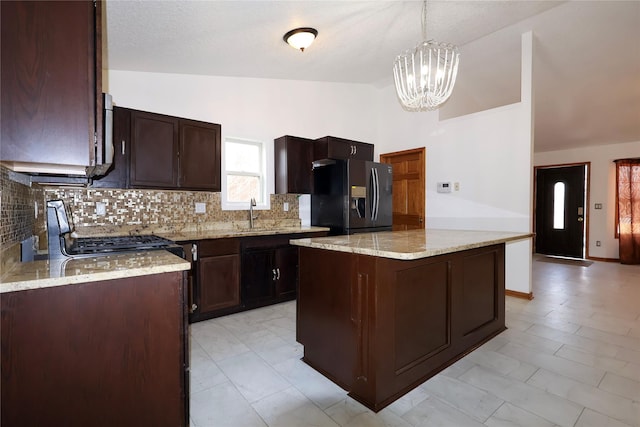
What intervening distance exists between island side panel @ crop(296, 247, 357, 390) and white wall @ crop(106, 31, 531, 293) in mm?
2279

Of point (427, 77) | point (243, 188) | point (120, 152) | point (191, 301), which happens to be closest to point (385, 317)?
point (191, 301)

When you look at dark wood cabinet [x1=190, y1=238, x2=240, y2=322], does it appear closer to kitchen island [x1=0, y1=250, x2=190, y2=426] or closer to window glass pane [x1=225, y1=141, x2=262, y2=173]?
window glass pane [x1=225, y1=141, x2=262, y2=173]

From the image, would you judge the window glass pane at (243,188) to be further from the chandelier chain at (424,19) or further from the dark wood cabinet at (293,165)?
the chandelier chain at (424,19)

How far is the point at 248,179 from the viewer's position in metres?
4.14

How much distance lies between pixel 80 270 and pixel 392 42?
12.1 ft

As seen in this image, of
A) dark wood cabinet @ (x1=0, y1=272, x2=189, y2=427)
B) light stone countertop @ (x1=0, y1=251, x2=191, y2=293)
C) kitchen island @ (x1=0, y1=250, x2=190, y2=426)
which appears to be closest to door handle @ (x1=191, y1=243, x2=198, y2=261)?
light stone countertop @ (x1=0, y1=251, x2=191, y2=293)

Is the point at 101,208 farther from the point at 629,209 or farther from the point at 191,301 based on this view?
the point at 629,209

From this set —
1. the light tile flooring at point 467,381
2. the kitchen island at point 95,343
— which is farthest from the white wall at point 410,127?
the kitchen island at point 95,343

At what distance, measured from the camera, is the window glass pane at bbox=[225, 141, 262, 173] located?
3965mm

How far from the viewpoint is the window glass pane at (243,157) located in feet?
Answer: 13.0

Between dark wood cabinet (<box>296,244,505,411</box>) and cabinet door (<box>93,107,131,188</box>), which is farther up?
cabinet door (<box>93,107,131,188</box>)

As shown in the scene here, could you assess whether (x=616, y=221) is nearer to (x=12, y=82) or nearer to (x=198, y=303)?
(x=198, y=303)

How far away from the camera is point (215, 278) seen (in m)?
3.15

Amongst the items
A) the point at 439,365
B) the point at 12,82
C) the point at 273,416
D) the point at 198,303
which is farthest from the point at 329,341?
the point at 12,82
